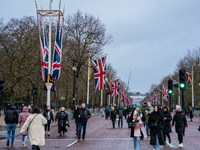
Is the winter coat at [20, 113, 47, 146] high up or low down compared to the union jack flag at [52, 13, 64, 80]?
down

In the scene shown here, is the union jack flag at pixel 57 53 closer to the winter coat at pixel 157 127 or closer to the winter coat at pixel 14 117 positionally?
the winter coat at pixel 14 117

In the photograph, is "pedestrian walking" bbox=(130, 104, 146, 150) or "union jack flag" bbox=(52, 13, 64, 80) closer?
"pedestrian walking" bbox=(130, 104, 146, 150)

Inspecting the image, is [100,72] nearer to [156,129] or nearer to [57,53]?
[57,53]

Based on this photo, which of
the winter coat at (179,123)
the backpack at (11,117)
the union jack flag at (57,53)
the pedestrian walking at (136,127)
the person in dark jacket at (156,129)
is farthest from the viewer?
the union jack flag at (57,53)

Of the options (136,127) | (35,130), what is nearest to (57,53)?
(136,127)

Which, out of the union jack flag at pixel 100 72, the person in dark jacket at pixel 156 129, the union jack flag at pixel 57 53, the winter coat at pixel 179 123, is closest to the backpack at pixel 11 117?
the person in dark jacket at pixel 156 129

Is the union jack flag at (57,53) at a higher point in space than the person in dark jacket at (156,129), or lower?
higher

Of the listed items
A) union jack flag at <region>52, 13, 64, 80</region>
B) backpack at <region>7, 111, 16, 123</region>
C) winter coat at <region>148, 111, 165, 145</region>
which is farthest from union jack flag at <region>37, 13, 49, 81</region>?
winter coat at <region>148, 111, 165, 145</region>

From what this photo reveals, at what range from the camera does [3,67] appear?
121ft

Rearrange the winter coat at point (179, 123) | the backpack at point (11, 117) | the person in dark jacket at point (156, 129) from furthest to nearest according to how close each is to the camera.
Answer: the backpack at point (11, 117) < the winter coat at point (179, 123) < the person in dark jacket at point (156, 129)

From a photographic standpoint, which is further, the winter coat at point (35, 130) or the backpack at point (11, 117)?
the backpack at point (11, 117)

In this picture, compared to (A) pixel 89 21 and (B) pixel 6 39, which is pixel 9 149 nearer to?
(B) pixel 6 39

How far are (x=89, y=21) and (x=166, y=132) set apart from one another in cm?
2853

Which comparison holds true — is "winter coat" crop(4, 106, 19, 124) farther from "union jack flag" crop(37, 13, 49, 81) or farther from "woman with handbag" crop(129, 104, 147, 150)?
"union jack flag" crop(37, 13, 49, 81)
